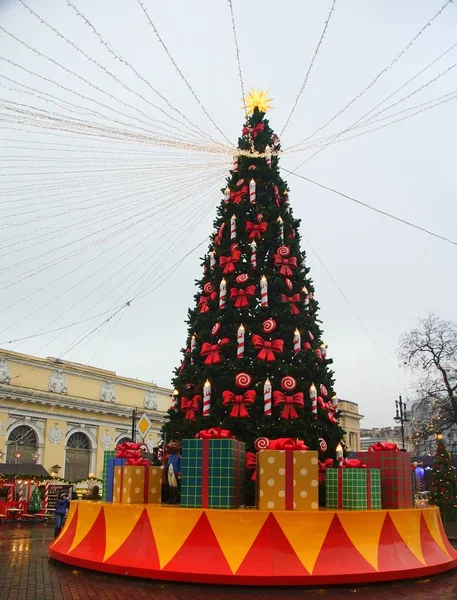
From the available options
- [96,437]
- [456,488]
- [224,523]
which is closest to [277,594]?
[224,523]

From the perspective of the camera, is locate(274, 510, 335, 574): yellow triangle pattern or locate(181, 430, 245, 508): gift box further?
locate(181, 430, 245, 508): gift box

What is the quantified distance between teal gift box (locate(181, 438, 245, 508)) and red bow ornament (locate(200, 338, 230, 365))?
256cm

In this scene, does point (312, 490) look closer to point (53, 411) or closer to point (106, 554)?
point (106, 554)

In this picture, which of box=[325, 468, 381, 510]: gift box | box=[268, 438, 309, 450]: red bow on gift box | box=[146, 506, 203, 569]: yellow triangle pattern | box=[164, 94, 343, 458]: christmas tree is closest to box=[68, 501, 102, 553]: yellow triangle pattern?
box=[146, 506, 203, 569]: yellow triangle pattern

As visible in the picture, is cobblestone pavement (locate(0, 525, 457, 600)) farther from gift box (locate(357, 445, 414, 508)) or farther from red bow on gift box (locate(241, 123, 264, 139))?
red bow on gift box (locate(241, 123, 264, 139))

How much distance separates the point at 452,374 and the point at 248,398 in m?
23.9

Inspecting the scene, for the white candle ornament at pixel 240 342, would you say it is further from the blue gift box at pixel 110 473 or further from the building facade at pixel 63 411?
the building facade at pixel 63 411

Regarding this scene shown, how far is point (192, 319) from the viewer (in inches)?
531

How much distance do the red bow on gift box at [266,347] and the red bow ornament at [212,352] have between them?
0.66 meters

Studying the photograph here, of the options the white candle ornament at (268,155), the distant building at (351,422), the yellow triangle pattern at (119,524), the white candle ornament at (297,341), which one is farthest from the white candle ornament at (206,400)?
the distant building at (351,422)

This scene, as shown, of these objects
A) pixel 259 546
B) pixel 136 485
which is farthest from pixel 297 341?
pixel 259 546

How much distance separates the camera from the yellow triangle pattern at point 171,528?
9.20m

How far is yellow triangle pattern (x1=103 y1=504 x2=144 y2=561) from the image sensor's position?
9.74 meters

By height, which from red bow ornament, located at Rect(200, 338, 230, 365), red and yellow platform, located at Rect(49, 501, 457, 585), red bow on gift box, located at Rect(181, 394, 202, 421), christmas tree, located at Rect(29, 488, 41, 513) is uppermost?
red bow ornament, located at Rect(200, 338, 230, 365)
